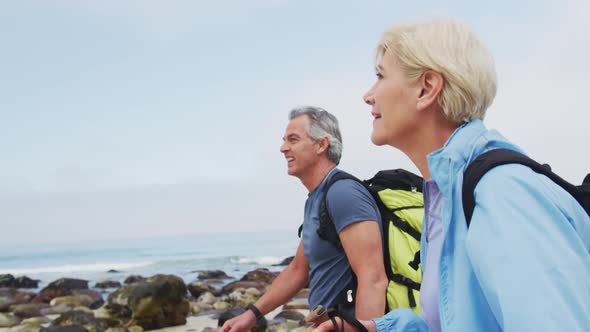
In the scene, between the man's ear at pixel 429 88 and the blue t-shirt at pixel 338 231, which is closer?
the man's ear at pixel 429 88

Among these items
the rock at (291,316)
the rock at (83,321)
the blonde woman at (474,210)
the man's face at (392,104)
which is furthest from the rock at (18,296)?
the man's face at (392,104)

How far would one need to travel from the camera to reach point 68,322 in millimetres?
9766

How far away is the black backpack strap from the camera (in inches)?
55.1

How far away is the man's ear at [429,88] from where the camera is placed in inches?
68.1

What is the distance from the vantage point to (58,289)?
54.7 ft

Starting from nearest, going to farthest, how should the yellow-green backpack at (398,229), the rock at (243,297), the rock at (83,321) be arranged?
the yellow-green backpack at (398,229) → the rock at (83,321) → the rock at (243,297)

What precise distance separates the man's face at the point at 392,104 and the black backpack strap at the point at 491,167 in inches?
15.2

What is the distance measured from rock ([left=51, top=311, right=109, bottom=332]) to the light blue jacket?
8996 millimetres

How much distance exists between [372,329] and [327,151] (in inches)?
82.4

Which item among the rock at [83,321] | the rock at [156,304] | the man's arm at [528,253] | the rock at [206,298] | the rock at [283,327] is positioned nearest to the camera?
the man's arm at [528,253]

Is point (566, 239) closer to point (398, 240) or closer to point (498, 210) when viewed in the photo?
point (498, 210)

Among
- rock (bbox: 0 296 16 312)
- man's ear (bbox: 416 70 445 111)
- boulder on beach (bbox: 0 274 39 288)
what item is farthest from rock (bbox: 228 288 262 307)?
man's ear (bbox: 416 70 445 111)

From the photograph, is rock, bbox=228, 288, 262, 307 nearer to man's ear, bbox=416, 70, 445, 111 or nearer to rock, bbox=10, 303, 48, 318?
rock, bbox=10, 303, 48, 318

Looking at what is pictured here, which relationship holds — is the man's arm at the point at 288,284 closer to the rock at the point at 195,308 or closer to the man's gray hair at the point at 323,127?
the man's gray hair at the point at 323,127
